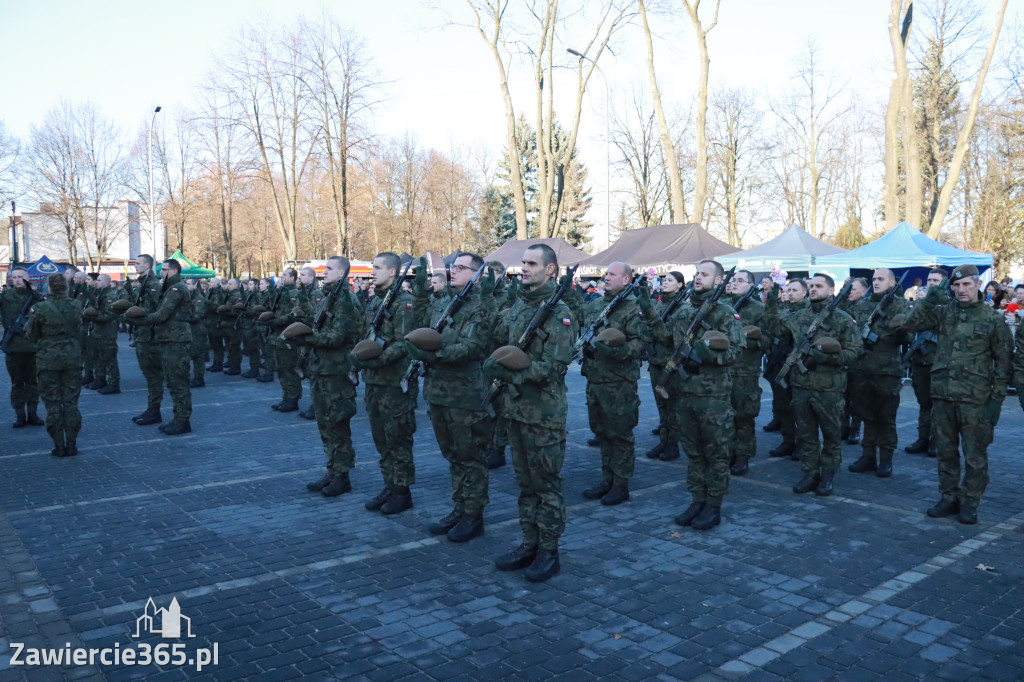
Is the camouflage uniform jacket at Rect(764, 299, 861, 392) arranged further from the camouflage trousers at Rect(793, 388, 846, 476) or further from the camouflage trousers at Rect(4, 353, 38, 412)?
the camouflage trousers at Rect(4, 353, 38, 412)

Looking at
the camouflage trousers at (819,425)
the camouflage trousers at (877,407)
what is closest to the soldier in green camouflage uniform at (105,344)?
the camouflage trousers at (819,425)

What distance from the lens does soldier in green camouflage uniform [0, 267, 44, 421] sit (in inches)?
401

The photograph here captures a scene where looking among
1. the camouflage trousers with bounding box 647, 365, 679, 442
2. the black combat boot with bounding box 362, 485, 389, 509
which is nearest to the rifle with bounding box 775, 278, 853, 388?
the camouflage trousers with bounding box 647, 365, 679, 442

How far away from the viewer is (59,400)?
888 cm

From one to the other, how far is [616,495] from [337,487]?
263 centimetres

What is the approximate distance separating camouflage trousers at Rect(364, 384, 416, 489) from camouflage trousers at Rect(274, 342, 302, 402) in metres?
5.80

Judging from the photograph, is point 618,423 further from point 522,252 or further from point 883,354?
point 522,252

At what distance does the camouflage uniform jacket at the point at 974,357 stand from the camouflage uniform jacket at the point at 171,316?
8.90 metres

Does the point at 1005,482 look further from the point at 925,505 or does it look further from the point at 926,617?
the point at 926,617

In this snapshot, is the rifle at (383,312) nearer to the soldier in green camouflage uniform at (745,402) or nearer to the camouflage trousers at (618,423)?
the camouflage trousers at (618,423)

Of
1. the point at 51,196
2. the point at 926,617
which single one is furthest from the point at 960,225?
the point at 51,196

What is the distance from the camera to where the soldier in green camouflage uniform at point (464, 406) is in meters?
5.89

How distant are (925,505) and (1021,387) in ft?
4.68

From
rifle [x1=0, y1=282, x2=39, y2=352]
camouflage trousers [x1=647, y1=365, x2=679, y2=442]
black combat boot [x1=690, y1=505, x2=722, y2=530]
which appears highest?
rifle [x1=0, y1=282, x2=39, y2=352]
